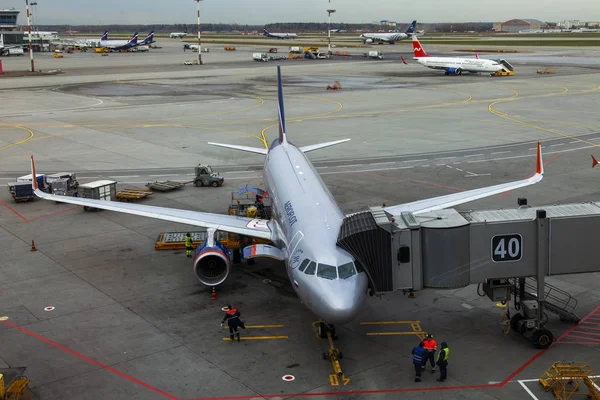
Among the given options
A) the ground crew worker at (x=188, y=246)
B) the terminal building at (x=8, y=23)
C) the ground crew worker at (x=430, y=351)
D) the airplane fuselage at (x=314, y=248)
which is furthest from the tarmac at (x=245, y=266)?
the terminal building at (x=8, y=23)

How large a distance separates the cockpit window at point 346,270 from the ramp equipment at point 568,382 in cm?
655

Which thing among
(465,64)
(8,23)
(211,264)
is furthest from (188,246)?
(8,23)

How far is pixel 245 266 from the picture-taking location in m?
31.4

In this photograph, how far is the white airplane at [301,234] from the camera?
21.0m

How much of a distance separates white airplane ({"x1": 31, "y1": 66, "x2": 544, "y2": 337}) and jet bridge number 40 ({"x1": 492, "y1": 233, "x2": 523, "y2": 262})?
14.3 ft

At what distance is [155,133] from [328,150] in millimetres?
19338

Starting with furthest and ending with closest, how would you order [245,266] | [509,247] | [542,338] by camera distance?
[245,266] → [542,338] → [509,247]

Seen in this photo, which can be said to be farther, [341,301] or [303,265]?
[303,265]

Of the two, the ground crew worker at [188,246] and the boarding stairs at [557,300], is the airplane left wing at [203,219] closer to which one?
the ground crew worker at [188,246]

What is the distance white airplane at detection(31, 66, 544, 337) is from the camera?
→ 2097 centimetres

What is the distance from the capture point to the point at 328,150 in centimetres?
5916

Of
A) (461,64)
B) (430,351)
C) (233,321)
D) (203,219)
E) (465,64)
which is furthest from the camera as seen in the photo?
(461,64)

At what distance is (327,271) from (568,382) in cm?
795

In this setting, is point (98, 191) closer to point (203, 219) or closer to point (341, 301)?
point (203, 219)
